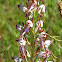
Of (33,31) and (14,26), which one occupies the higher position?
(33,31)

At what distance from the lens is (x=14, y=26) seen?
10.5 ft

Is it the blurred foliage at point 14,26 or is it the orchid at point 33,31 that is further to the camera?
the blurred foliage at point 14,26

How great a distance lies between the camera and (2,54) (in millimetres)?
2879

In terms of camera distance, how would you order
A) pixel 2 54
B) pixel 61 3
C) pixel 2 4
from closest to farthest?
pixel 61 3 → pixel 2 54 → pixel 2 4

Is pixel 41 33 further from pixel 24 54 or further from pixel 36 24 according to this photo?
pixel 24 54

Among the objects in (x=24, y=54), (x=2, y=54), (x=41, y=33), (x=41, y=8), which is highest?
(x=41, y=8)

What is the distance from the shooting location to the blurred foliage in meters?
2.88

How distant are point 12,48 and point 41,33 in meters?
1.27

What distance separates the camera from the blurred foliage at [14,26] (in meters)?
2.88

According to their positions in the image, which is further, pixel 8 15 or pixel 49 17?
pixel 8 15

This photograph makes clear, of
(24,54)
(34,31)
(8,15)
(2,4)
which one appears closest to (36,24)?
(34,31)

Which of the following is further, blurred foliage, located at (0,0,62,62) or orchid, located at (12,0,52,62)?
blurred foliage, located at (0,0,62,62)

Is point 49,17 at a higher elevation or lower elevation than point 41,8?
lower

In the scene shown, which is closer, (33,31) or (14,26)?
(33,31)
